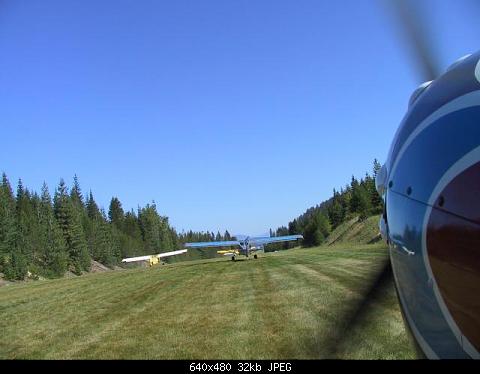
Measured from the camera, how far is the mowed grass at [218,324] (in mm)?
7961

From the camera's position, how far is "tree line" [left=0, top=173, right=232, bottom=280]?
255 ft

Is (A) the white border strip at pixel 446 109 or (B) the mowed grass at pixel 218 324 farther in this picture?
(B) the mowed grass at pixel 218 324

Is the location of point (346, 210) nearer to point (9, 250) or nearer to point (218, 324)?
point (9, 250)

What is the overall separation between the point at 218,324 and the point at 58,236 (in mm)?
80362

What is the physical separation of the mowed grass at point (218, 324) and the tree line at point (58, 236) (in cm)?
6147

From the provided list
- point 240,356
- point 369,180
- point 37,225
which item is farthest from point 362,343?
point 369,180

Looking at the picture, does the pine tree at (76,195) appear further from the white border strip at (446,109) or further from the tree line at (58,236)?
the white border strip at (446,109)

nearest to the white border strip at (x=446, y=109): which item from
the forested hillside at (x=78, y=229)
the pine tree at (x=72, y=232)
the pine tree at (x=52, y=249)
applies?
the forested hillside at (x=78, y=229)

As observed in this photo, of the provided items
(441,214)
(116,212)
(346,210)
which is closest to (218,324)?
(441,214)

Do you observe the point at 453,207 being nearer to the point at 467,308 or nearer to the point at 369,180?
the point at 467,308

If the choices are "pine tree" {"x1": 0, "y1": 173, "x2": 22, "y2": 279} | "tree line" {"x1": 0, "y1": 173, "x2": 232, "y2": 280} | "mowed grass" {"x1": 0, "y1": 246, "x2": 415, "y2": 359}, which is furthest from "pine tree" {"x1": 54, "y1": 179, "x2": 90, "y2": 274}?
"mowed grass" {"x1": 0, "y1": 246, "x2": 415, "y2": 359}

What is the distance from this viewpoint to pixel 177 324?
11273mm

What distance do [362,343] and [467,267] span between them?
5605mm

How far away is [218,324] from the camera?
10828 millimetres
